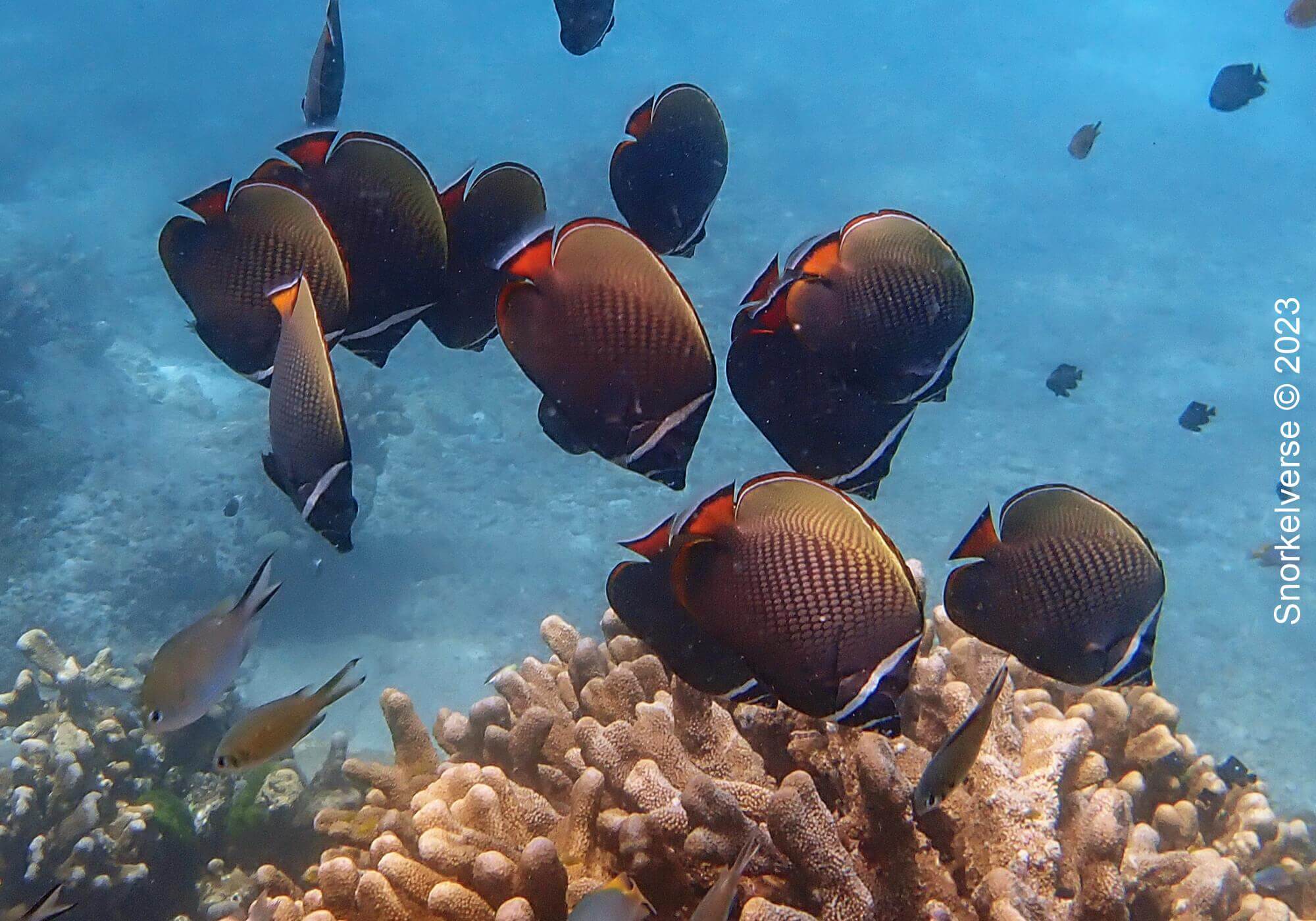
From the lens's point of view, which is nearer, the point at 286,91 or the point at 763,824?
the point at 763,824

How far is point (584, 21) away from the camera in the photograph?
379cm

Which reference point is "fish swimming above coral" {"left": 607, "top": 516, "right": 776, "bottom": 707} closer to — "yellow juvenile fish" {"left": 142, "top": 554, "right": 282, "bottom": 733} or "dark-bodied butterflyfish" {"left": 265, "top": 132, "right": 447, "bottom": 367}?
"dark-bodied butterflyfish" {"left": 265, "top": 132, "right": 447, "bottom": 367}

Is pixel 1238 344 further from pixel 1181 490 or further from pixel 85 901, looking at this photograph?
pixel 85 901

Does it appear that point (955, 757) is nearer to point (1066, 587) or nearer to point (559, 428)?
point (1066, 587)

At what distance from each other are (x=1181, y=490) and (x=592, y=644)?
759 inches

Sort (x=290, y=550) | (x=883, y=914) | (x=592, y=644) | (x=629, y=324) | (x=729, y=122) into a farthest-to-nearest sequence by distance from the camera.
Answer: (x=729, y=122) < (x=290, y=550) < (x=592, y=644) < (x=883, y=914) < (x=629, y=324)

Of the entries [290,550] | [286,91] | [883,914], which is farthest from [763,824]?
[286,91]

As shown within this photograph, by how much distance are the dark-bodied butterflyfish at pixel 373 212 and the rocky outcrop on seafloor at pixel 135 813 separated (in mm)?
4161

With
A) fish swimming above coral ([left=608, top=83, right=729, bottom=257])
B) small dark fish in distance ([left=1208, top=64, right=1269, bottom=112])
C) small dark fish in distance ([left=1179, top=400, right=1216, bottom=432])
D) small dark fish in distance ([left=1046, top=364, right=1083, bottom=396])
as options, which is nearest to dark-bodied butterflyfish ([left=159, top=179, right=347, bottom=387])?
fish swimming above coral ([left=608, top=83, right=729, bottom=257])

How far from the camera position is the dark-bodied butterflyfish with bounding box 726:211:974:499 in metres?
2.05

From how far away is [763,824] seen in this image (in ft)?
8.69

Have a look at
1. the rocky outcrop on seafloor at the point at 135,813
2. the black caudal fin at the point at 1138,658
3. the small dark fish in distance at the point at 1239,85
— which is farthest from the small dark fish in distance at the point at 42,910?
the small dark fish in distance at the point at 1239,85

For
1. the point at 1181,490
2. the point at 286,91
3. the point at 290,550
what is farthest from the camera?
the point at 286,91

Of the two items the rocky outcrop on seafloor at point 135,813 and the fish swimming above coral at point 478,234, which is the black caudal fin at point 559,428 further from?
the rocky outcrop on seafloor at point 135,813
